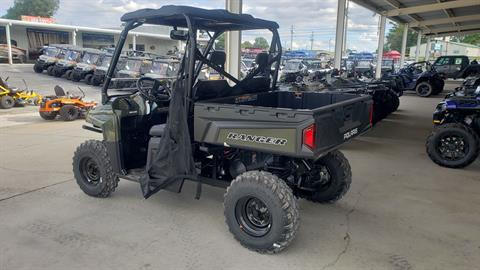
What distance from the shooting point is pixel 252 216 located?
331 centimetres

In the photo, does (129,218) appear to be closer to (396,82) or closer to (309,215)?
(309,215)

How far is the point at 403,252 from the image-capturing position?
127 inches

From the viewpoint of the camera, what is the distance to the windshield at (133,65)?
15.2 m

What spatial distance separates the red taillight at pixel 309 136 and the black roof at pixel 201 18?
54.8 inches

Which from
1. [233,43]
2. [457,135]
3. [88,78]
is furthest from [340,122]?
[88,78]

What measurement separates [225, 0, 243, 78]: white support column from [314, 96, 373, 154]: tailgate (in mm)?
4371

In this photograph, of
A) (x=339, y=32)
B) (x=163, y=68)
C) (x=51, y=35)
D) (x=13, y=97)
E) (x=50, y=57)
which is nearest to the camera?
(x=13, y=97)

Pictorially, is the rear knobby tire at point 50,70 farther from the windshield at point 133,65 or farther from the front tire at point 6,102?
the front tire at point 6,102

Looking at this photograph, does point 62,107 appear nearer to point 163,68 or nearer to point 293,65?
point 163,68

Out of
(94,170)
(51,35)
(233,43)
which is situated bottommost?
(94,170)

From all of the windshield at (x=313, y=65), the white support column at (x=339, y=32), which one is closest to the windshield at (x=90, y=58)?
the white support column at (x=339, y=32)

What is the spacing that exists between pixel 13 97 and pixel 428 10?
55.9ft

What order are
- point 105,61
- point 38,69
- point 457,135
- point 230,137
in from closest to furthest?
point 230,137 < point 457,135 < point 105,61 < point 38,69

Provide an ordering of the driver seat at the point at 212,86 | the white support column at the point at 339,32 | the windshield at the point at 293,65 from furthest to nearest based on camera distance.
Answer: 1. the windshield at the point at 293,65
2. the white support column at the point at 339,32
3. the driver seat at the point at 212,86
